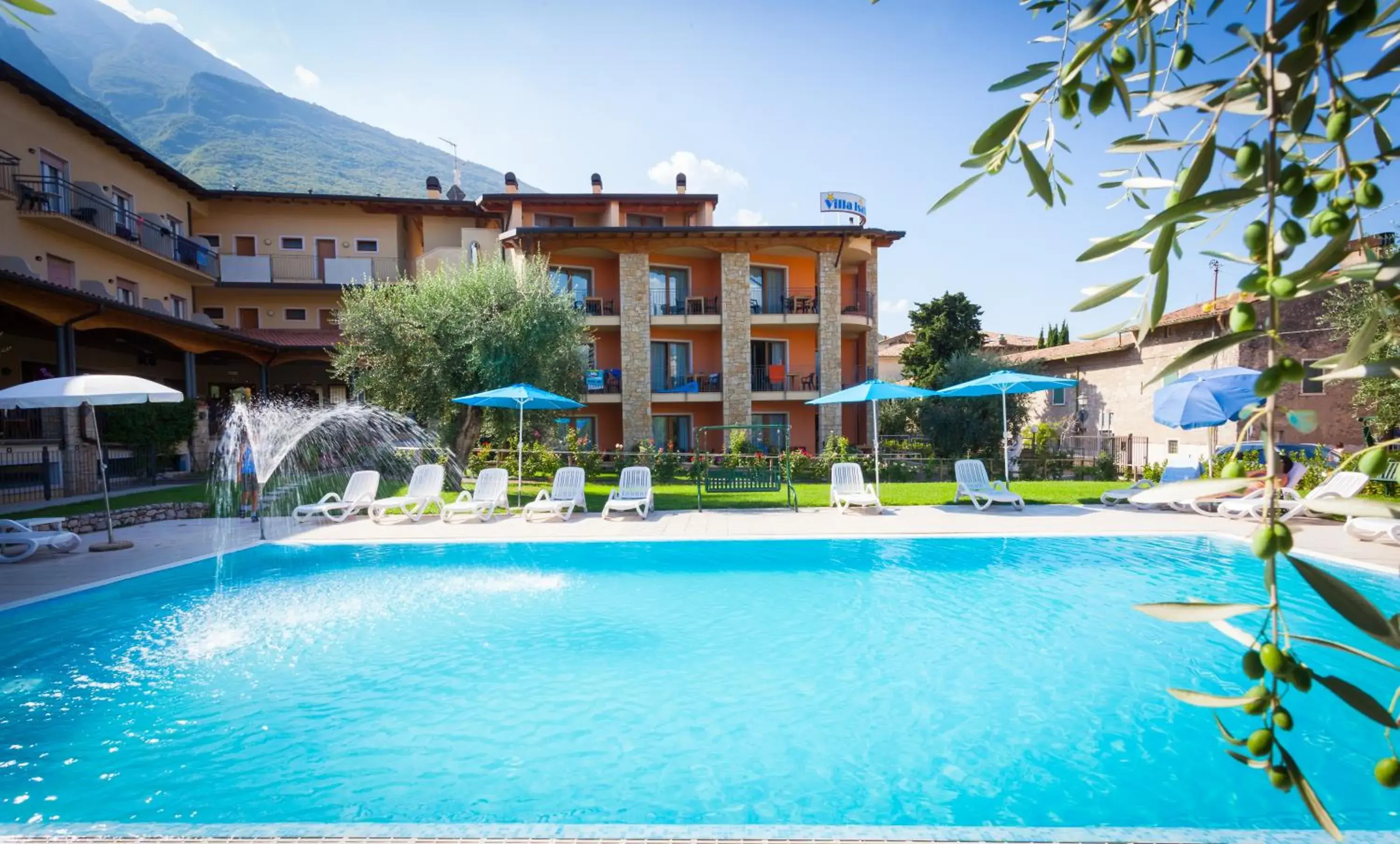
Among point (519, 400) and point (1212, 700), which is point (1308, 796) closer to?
point (1212, 700)

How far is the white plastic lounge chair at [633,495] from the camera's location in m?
13.9

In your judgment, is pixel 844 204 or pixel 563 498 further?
pixel 844 204

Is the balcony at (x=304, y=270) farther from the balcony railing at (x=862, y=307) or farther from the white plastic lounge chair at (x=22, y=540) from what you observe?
the white plastic lounge chair at (x=22, y=540)

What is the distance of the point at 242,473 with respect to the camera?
14.9 metres

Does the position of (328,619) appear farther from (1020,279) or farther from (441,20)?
(1020,279)

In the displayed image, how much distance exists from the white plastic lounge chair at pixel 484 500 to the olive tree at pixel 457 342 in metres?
3.57

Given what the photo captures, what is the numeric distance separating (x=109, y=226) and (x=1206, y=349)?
94.6 feet

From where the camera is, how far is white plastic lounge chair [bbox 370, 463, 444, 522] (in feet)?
45.3

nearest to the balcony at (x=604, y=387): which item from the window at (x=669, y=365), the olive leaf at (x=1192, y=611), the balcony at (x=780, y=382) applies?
the window at (x=669, y=365)

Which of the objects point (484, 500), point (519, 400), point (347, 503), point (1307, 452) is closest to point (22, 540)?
point (347, 503)

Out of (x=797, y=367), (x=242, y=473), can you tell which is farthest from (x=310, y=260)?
(x=797, y=367)

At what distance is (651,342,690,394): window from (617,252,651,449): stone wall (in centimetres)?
99

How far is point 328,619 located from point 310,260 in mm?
26298

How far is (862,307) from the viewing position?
88.3ft
